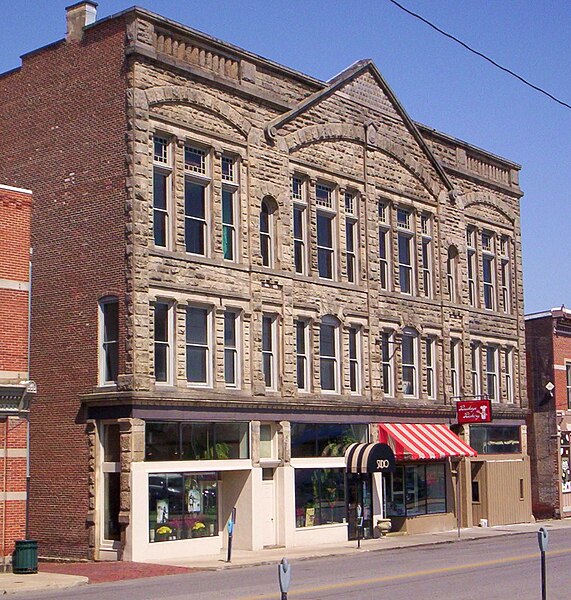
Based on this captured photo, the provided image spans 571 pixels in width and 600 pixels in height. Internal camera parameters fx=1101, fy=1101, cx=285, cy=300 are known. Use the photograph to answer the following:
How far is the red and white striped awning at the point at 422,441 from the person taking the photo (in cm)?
3869

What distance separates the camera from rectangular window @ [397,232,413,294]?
137ft

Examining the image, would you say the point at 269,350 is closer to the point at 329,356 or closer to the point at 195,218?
the point at 329,356

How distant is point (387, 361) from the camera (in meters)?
40.5

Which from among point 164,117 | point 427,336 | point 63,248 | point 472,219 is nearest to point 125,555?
point 63,248

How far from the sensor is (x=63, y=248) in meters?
32.3

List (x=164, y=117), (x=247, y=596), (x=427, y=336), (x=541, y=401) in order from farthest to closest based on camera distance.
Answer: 1. (x=541, y=401)
2. (x=427, y=336)
3. (x=164, y=117)
4. (x=247, y=596)

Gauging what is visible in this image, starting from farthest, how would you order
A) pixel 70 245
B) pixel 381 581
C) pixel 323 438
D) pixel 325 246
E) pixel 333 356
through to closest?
pixel 325 246 < pixel 333 356 < pixel 323 438 < pixel 70 245 < pixel 381 581

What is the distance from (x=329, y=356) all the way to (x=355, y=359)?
159cm

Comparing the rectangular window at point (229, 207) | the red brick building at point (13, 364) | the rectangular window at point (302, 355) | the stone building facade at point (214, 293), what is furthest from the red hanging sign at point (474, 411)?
the red brick building at point (13, 364)

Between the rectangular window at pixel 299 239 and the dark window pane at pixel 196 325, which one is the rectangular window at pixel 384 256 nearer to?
the rectangular window at pixel 299 239

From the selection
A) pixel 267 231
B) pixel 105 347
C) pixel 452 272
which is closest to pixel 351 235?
pixel 267 231

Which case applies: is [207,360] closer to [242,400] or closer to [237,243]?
[242,400]

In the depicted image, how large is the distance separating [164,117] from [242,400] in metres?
8.66

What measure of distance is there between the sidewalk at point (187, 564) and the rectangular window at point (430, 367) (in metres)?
5.52
